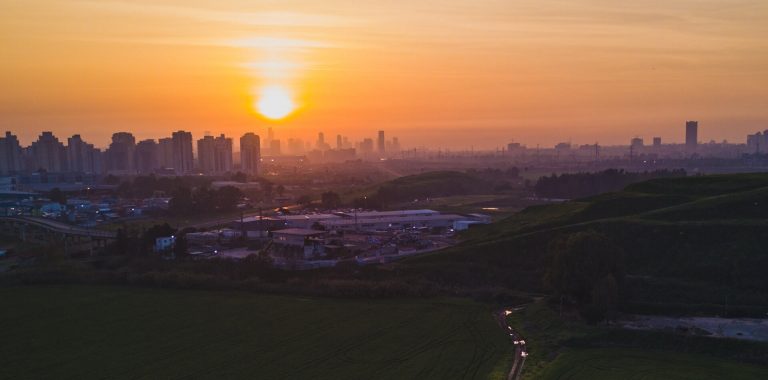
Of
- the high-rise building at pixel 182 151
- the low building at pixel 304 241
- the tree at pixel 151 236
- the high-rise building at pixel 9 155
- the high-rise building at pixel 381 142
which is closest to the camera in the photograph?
the low building at pixel 304 241

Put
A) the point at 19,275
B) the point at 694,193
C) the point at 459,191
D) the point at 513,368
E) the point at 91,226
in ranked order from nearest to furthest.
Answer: the point at 513,368, the point at 19,275, the point at 694,193, the point at 91,226, the point at 459,191

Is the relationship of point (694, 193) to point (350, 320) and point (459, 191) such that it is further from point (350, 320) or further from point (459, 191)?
point (459, 191)

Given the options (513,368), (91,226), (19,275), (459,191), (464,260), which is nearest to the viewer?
(513,368)

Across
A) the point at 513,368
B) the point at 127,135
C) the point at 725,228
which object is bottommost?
the point at 513,368

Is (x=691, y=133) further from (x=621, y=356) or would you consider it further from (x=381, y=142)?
(x=621, y=356)

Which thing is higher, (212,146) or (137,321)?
(212,146)

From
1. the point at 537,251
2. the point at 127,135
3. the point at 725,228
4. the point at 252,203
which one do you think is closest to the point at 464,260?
the point at 537,251

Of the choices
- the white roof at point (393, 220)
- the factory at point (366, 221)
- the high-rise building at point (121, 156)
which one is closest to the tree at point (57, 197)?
the factory at point (366, 221)

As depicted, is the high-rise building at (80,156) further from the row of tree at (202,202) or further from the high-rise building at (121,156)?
the row of tree at (202,202)
